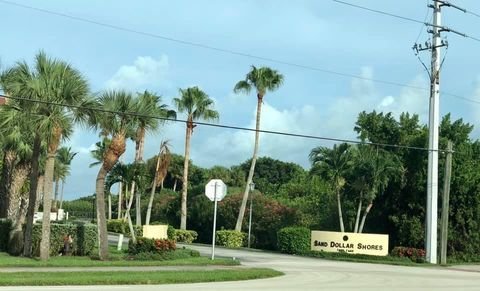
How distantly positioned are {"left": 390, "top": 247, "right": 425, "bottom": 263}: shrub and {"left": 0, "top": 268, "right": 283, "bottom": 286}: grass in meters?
16.9

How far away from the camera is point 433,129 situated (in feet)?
120

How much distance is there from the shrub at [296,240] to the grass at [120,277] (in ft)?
58.4

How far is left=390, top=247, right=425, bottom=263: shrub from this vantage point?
36.5 metres

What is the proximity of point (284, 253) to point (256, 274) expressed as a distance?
19.0 m

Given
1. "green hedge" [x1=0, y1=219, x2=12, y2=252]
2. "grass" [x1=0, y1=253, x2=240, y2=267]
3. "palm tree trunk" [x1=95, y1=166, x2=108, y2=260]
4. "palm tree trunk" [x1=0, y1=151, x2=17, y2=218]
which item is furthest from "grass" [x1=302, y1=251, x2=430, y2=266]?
Answer: "palm tree trunk" [x1=0, y1=151, x2=17, y2=218]

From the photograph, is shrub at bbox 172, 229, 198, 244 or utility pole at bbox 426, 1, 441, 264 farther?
shrub at bbox 172, 229, 198, 244

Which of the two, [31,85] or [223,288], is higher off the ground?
[31,85]

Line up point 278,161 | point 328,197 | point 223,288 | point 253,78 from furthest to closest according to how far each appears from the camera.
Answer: point 278,161, point 253,78, point 328,197, point 223,288

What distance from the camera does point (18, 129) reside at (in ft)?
89.6

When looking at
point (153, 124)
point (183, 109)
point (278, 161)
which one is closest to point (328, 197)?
point (183, 109)

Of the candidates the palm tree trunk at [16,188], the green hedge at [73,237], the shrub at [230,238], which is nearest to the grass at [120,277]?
the green hedge at [73,237]

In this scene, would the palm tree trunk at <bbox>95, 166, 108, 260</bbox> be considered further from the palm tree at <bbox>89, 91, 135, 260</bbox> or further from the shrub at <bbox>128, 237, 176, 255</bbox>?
the shrub at <bbox>128, 237, 176, 255</bbox>

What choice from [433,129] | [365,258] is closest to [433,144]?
[433,129]

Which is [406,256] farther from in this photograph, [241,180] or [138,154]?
[241,180]
